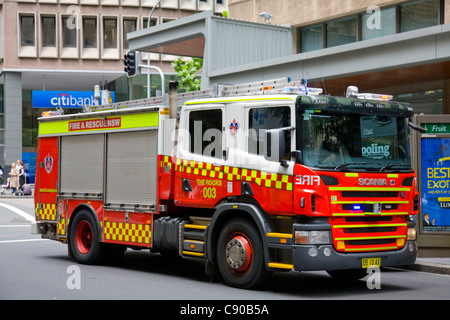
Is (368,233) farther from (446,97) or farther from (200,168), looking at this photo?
(446,97)

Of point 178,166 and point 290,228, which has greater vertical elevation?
point 178,166

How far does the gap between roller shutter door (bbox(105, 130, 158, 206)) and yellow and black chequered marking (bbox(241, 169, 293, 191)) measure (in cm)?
218

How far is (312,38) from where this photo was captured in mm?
25281

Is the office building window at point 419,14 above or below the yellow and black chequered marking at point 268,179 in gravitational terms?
above

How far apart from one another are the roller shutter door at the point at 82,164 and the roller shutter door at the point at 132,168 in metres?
0.32

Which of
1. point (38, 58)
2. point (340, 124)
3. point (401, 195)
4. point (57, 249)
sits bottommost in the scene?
point (57, 249)

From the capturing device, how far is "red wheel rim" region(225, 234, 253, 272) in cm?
1043

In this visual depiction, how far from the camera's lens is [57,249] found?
16.8m

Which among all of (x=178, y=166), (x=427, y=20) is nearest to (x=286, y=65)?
(x=427, y=20)

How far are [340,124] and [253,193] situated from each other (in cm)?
148

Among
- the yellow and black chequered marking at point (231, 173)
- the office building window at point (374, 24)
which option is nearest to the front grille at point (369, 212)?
the yellow and black chequered marking at point (231, 173)

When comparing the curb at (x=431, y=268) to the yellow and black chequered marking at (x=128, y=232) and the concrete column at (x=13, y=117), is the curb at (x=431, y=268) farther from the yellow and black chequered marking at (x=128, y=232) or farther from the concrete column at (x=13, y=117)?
the concrete column at (x=13, y=117)

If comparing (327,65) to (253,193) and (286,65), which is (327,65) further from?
(253,193)

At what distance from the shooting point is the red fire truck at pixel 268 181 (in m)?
9.90
